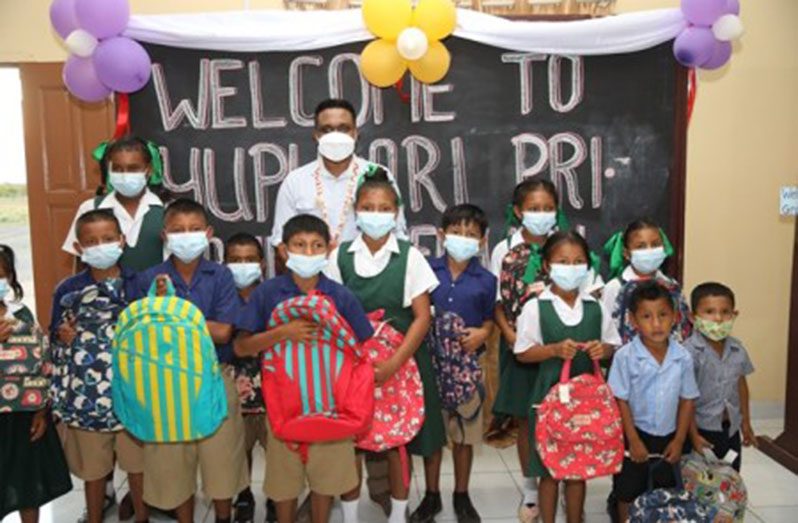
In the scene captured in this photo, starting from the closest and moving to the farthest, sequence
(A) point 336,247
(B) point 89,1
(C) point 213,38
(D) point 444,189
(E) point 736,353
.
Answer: (E) point 736,353 → (A) point 336,247 → (B) point 89,1 → (C) point 213,38 → (D) point 444,189

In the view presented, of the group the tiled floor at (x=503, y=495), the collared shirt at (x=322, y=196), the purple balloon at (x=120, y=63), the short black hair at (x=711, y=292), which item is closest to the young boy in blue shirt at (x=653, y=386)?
the short black hair at (x=711, y=292)

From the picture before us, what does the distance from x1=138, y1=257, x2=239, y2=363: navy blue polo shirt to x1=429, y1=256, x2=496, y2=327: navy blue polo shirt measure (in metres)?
0.75

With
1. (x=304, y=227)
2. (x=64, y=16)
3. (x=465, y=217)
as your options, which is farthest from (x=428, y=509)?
(x=64, y=16)

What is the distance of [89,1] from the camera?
318 cm

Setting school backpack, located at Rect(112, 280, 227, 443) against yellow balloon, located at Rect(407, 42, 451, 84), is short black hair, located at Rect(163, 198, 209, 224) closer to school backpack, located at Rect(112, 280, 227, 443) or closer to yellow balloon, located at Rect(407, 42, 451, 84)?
school backpack, located at Rect(112, 280, 227, 443)

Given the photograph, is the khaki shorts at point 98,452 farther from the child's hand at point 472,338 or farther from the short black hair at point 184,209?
the child's hand at point 472,338

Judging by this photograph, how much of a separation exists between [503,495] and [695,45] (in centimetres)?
221

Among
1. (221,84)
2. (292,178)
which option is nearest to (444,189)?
(292,178)

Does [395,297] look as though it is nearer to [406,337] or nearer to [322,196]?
[406,337]

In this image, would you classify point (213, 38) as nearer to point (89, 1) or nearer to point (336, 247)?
point (89, 1)

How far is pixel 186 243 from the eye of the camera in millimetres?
2600

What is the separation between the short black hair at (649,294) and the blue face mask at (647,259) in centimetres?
25

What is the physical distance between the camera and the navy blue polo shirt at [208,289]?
8.58 feet

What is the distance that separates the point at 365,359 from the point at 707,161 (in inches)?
110
